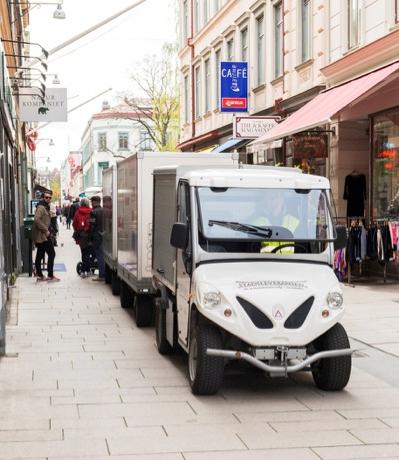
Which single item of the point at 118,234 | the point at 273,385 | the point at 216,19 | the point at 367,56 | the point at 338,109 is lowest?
the point at 273,385

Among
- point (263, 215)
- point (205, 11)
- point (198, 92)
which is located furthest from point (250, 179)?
point (198, 92)

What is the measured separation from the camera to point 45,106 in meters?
19.5

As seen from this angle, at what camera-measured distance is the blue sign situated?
872 inches

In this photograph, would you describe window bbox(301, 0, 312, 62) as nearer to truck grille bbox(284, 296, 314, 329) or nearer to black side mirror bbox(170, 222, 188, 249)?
black side mirror bbox(170, 222, 188, 249)

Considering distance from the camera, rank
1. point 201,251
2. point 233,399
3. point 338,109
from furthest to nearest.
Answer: point 338,109 < point 201,251 < point 233,399

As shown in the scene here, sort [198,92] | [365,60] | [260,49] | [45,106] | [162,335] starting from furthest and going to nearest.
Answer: [198,92] → [260,49] → [45,106] → [365,60] → [162,335]

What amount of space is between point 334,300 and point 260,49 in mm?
18368

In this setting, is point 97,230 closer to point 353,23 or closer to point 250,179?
point 353,23

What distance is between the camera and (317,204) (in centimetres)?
759

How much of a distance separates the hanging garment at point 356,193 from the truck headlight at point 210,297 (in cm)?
1047

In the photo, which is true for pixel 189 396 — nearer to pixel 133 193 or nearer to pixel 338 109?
pixel 133 193

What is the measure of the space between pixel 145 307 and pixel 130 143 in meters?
83.4

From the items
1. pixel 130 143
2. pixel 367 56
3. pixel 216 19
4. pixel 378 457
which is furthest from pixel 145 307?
pixel 130 143

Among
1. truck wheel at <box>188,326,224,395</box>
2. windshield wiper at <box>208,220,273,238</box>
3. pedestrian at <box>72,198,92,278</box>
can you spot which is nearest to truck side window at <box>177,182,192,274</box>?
windshield wiper at <box>208,220,273,238</box>
